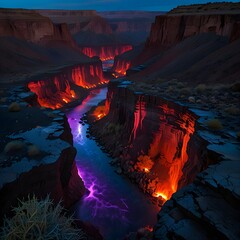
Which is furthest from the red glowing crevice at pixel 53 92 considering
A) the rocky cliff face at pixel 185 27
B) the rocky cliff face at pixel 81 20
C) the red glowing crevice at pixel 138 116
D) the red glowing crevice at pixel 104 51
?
the rocky cliff face at pixel 81 20

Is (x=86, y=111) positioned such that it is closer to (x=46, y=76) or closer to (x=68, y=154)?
(x=46, y=76)

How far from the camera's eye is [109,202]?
17.0 m

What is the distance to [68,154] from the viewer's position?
13.5m

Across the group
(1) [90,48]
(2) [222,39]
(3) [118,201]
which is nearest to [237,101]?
(3) [118,201]

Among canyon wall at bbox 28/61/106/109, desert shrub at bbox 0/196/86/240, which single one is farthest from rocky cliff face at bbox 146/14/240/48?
desert shrub at bbox 0/196/86/240

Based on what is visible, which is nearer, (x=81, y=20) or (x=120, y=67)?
(x=120, y=67)

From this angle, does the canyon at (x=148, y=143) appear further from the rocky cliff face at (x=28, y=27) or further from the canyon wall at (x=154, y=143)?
the rocky cliff face at (x=28, y=27)

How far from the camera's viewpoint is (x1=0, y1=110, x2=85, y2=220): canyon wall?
1005 cm

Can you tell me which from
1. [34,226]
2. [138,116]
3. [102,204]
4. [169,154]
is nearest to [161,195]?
[169,154]

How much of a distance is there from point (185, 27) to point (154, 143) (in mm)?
26263

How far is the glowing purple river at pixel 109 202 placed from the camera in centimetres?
1501

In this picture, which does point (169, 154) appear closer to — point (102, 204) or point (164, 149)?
point (164, 149)

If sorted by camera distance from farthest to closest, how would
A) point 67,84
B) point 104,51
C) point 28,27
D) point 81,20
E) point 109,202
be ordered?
point 81,20
point 104,51
point 28,27
point 67,84
point 109,202

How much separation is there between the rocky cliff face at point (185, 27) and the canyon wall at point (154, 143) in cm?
1447
